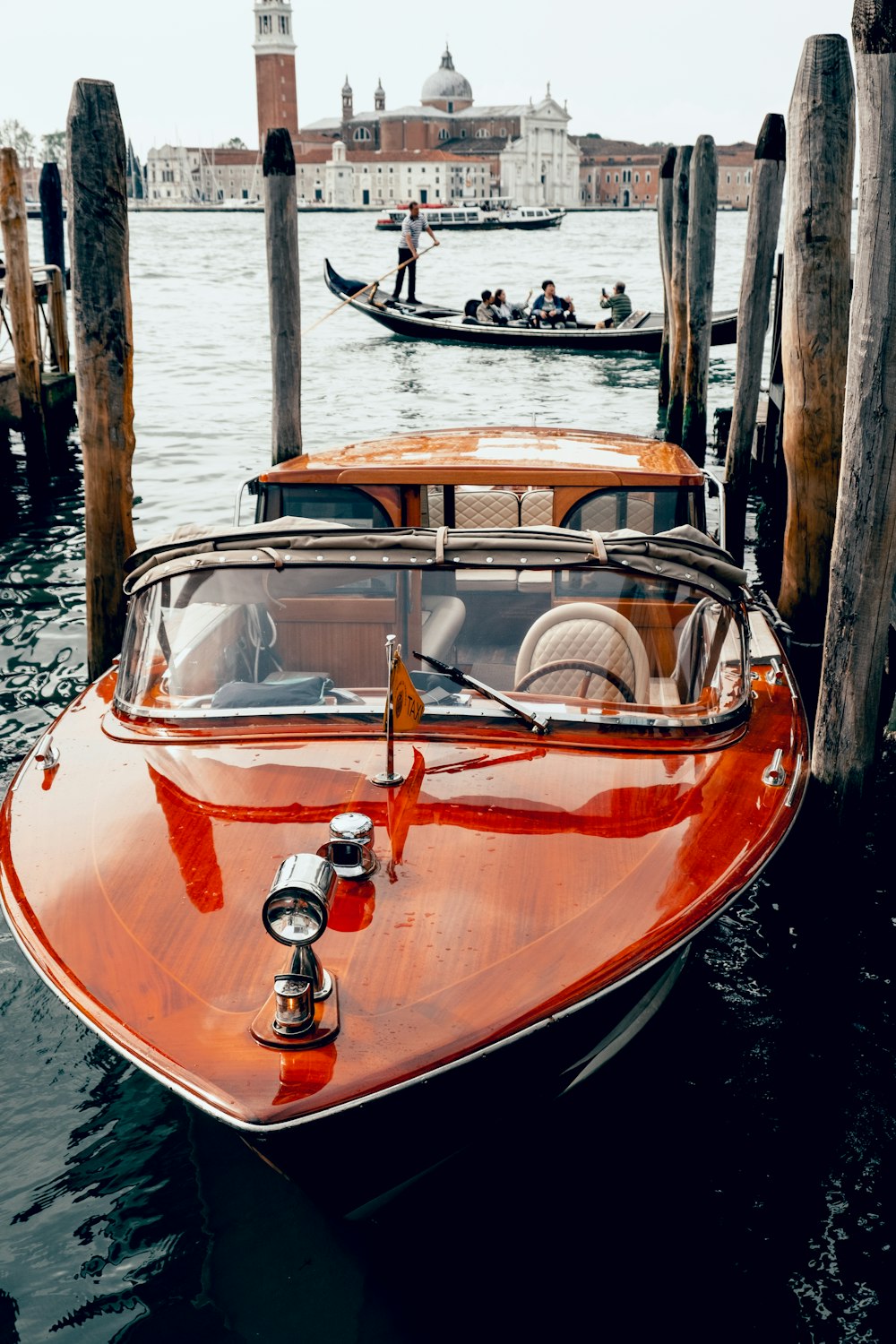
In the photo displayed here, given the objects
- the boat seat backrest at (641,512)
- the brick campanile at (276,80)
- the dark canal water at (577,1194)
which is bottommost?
the dark canal water at (577,1194)

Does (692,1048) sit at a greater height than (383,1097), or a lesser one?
lesser

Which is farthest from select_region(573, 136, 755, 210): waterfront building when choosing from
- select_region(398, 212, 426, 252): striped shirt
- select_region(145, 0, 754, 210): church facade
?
select_region(398, 212, 426, 252): striped shirt

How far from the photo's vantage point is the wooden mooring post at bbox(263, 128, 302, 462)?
8.41m

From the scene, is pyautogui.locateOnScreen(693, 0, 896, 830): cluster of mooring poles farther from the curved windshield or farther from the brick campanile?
the brick campanile

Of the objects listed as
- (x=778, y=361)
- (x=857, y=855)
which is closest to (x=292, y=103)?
(x=778, y=361)

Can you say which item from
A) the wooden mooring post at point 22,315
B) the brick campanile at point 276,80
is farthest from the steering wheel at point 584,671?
the brick campanile at point 276,80

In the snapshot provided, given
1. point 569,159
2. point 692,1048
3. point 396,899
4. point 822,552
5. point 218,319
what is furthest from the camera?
point 569,159

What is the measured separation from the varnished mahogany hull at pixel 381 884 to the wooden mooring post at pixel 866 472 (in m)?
0.54

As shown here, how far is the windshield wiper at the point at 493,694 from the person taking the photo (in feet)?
11.5

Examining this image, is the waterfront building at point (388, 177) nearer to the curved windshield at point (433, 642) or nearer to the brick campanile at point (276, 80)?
the brick campanile at point (276, 80)

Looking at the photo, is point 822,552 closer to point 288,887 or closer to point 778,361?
point 288,887

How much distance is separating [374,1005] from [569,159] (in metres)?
120

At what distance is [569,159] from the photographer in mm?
113250

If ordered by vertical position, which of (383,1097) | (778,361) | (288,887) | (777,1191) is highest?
(778,361)
